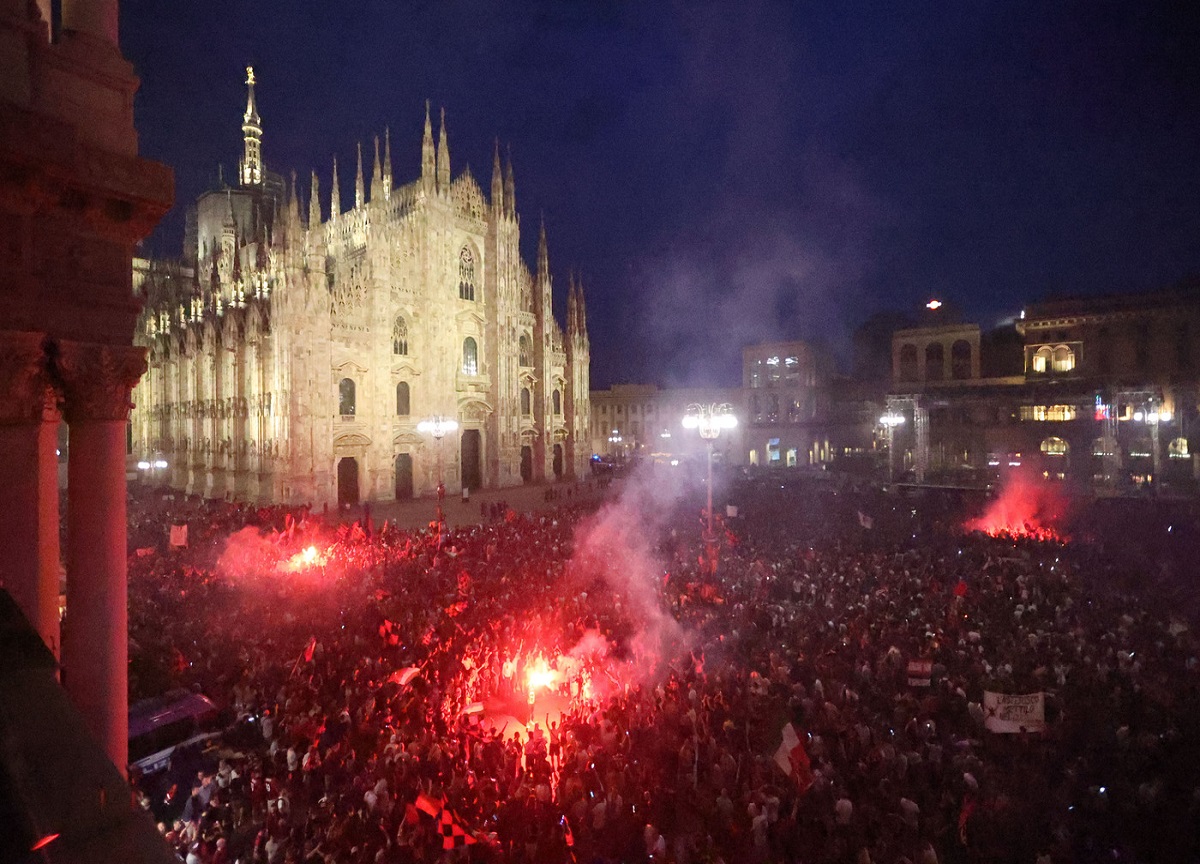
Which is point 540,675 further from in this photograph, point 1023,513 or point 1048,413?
point 1048,413

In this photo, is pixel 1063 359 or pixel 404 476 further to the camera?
pixel 1063 359

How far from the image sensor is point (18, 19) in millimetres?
5137

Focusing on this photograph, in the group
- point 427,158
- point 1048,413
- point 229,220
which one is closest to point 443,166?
point 427,158

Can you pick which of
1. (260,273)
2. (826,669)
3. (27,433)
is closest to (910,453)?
(826,669)

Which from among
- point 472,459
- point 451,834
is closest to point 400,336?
point 472,459

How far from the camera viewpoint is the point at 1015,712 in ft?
25.8

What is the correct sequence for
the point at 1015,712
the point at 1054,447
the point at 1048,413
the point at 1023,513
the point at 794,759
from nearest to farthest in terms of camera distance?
the point at 794,759
the point at 1015,712
the point at 1023,513
the point at 1054,447
the point at 1048,413

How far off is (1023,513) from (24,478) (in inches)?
1136

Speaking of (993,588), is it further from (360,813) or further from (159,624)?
(159,624)

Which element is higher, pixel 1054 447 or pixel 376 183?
pixel 376 183

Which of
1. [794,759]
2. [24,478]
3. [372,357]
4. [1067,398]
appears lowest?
[794,759]

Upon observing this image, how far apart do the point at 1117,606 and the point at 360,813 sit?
45.7ft

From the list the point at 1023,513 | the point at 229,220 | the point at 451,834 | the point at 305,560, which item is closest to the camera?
the point at 451,834

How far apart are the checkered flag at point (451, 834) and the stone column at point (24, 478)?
149 inches
